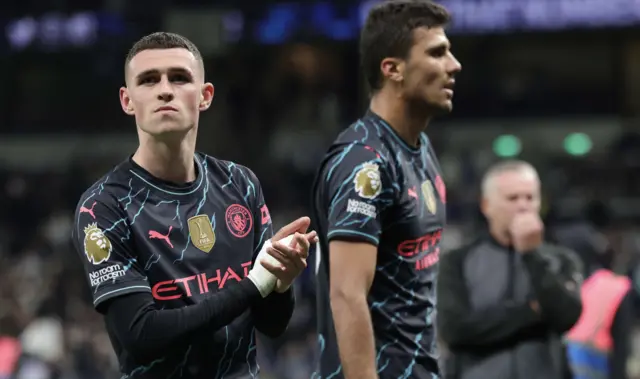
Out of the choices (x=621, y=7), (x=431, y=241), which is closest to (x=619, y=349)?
(x=431, y=241)

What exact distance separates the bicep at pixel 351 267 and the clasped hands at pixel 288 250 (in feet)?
1.69

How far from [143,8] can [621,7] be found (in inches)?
184

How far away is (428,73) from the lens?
388 centimetres

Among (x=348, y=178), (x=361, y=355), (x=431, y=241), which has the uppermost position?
(x=348, y=178)

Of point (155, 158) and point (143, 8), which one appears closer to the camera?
point (155, 158)

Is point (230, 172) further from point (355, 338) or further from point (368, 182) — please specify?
point (355, 338)

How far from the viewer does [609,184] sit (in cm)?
1272

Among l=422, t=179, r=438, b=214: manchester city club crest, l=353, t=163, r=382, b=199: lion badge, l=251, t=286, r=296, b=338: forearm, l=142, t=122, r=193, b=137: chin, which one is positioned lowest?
l=251, t=286, r=296, b=338: forearm

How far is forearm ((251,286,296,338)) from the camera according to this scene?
313cm

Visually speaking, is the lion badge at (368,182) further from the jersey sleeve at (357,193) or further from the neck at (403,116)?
the neck at (403,116)

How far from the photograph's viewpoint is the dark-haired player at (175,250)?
2.88 m

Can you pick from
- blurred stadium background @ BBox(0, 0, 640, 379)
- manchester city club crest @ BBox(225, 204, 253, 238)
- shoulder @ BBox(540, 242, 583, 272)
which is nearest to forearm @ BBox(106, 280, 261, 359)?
manchester city club crest @ BBox(225, 204, 253, 238)

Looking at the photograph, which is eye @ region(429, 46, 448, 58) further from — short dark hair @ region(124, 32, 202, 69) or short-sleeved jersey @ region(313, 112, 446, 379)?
short dark hair @ region(124, 32, 202, 69)

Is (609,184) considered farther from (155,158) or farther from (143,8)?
(155,158)
